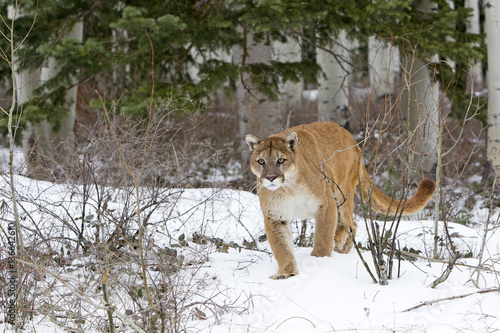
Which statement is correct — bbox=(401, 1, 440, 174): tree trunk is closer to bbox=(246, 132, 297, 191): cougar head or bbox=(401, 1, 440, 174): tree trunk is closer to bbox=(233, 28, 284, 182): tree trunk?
bbox=(246, 132, 297, 191): cougar head

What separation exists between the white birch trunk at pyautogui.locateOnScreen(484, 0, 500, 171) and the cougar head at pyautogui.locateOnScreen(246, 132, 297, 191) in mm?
5291

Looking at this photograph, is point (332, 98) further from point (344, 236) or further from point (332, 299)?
point (332, 299)

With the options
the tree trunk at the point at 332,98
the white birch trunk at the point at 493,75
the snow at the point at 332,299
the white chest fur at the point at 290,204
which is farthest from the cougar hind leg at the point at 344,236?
the tree trunk at the point at 332,98

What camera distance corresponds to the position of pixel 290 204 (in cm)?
453

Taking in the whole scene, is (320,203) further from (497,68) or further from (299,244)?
(497,68)

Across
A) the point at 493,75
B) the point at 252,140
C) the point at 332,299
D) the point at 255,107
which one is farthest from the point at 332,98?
the point at 332,299

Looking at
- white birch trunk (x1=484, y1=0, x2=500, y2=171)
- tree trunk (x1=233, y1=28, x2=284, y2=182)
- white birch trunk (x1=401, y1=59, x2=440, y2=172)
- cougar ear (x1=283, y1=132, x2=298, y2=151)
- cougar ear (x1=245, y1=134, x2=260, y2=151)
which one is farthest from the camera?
tree trunk (x1=233, y1=28, x2=284, y2=182)

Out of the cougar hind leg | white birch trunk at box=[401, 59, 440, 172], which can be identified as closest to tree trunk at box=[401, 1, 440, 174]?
white birch trunk at box=[401, 59, 440, 172]

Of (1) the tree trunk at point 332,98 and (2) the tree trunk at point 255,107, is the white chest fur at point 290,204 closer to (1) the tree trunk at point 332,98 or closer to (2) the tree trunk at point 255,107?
(2) the tree trunk at point 255,107

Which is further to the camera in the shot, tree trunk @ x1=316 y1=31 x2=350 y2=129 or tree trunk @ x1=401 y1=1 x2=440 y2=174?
tree trunk @ x1=316 y1=31 x2=350 y2=129

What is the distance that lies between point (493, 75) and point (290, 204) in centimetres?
562

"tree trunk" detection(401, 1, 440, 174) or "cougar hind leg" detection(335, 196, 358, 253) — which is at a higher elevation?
"tree trunk" detection(401, 1, 440, 174)

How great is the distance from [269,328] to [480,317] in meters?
1.20

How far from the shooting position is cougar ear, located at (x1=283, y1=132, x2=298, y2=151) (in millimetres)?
4520
